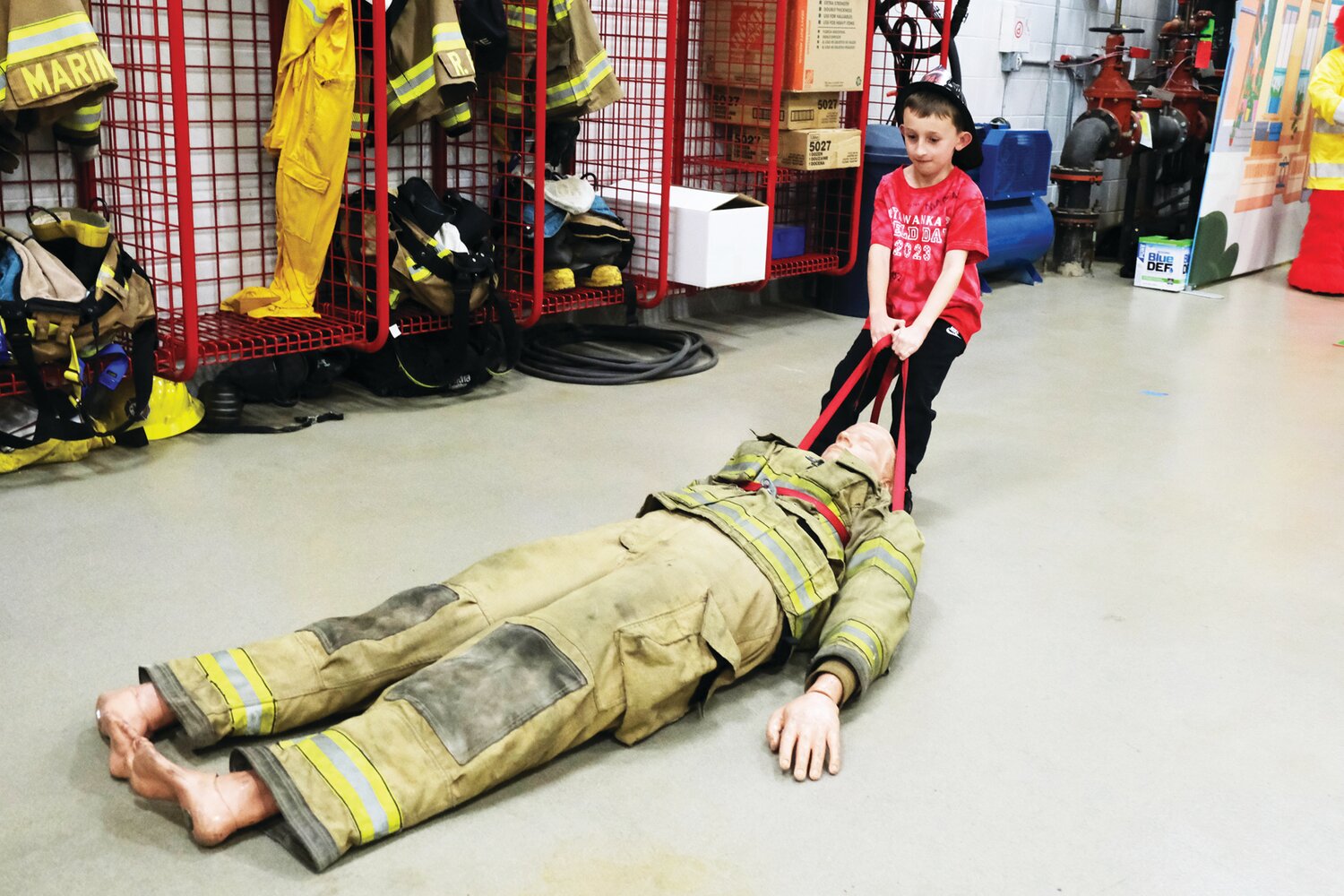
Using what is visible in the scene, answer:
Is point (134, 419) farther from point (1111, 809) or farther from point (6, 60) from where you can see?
point (1111, 809)

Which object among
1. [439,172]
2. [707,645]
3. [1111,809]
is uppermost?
[439,172]

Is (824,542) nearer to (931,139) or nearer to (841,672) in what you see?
(841,672)

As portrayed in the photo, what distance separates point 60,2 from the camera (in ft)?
10.3

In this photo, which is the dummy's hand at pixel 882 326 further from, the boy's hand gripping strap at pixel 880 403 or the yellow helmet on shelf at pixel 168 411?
the yellow helmet on shelf at pixel 168 411

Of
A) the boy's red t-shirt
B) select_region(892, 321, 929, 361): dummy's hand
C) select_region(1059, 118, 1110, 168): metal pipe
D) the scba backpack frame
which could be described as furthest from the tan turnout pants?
select_region(1059, 118, 1110, 168): metal pipe

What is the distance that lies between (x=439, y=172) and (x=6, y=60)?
1603 mm

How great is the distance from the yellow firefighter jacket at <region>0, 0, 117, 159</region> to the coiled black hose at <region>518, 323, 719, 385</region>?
5.85 feet

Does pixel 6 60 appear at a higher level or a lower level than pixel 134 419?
higher

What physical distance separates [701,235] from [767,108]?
2.66ft

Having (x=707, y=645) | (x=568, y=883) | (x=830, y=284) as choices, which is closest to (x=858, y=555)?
(x=707, y=645)

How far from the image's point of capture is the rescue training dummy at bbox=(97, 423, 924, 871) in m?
1.76

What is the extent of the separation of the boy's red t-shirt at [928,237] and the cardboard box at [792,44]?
1976mm

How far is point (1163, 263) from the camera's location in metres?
6.86

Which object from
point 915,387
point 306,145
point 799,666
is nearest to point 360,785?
point 799,666
